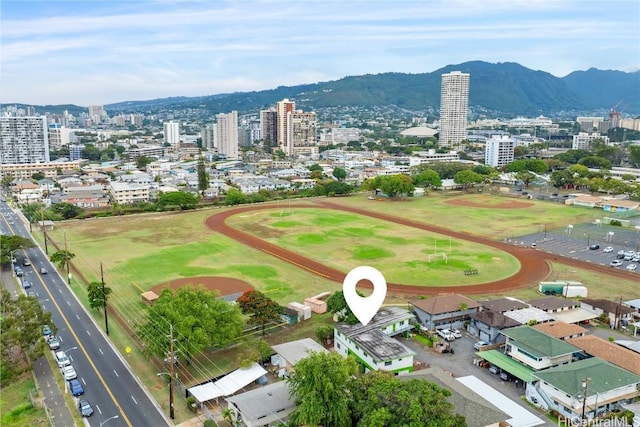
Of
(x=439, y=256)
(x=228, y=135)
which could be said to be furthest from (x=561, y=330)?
(x=228, y=135)

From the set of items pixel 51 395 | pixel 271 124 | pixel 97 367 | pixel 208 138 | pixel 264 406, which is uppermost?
pixel 271 124

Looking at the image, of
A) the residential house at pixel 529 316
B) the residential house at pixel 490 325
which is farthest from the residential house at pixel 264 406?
the residential house at pixel 529 316

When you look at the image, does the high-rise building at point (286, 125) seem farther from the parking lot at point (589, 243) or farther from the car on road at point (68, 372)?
the car on road at point (68, 372)

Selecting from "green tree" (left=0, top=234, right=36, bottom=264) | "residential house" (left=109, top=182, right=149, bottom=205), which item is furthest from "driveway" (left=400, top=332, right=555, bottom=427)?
"residential house" (left=109, top=182, right=149, bottom=205)

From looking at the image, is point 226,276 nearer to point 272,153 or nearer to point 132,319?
point 132,319

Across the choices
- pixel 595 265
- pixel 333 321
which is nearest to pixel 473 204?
pixel 595 265

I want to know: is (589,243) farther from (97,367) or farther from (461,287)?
(97,367)

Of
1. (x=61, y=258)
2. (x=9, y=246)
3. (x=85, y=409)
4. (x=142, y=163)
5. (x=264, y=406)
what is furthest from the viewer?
(x=142, y=163)
